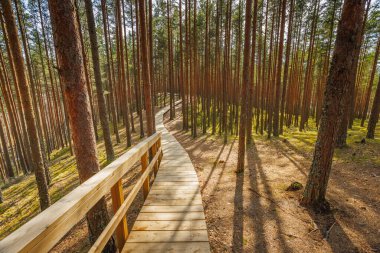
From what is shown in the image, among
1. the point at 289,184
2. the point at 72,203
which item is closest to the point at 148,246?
the point at 72,203

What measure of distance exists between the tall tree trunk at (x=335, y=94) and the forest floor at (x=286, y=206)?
2.09 ft

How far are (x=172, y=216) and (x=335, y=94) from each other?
4432mm

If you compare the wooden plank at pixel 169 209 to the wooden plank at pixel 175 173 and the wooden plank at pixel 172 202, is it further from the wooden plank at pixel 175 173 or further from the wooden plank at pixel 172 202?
the wooden plank at pixel 175 173

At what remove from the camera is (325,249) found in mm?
3420

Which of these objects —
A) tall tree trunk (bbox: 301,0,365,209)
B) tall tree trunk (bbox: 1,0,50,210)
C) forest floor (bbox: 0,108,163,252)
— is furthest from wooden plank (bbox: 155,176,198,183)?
tall tree trunk (bbox: 1,0,50,210)

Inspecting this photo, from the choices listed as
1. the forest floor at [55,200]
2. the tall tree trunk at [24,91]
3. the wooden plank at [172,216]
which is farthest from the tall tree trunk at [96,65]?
the wooden plank at [172,216]

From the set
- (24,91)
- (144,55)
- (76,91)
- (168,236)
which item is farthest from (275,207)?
(24,91)

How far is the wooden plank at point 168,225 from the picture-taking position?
3252 millimetres

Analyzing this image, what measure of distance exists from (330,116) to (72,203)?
16.7 feet

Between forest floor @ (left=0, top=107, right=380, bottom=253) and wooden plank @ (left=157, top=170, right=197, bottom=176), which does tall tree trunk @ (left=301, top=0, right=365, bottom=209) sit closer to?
forest floor @ (left=0, top=107, right=380, bottom=253)

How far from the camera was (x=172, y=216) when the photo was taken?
3.64m

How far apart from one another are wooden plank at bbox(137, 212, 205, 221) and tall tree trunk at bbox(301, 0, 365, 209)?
10.0 feet

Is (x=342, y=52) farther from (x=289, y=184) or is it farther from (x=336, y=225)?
(x=289, y=184)

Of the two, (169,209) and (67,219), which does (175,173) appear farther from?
(67,219)
